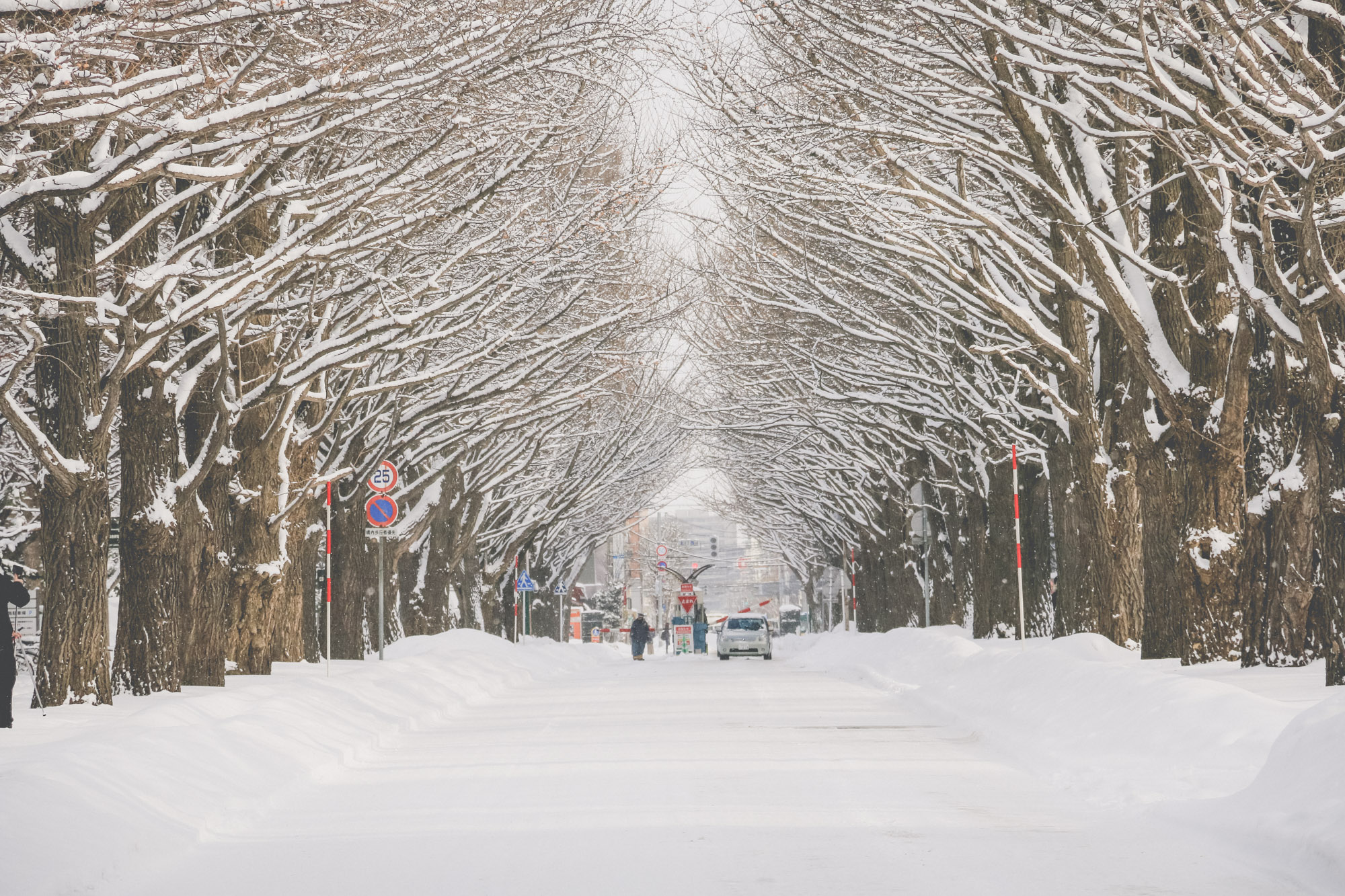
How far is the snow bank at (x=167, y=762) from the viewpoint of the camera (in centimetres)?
720

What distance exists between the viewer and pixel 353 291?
1969 centimetres

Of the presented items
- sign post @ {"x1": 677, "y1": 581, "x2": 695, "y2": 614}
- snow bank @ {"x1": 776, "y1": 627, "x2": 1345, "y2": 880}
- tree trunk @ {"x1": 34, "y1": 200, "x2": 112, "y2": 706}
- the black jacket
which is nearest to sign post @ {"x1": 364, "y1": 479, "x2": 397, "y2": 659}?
snow bank @ {"x1": 776, "y1": 627, "x2": 1345, "y2": 880}

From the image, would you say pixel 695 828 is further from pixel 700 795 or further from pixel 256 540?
pixel 256 540

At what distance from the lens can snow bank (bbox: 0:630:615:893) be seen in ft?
23.6

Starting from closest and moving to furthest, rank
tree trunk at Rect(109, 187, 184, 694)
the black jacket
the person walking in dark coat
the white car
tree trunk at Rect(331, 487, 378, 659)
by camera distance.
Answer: the person walking in dark coat
the black jacket
tree trunk at Rect(109, 187, 184, 694)
tree trunk at Rect(331, 487, 378, 659)
the white car

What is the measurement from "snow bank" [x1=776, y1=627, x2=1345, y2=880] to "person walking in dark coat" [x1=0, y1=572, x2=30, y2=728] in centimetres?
778

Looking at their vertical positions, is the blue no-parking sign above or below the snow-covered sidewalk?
above

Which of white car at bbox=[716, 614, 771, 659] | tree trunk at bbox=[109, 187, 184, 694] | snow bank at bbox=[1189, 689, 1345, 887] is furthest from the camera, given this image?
white car at bbox=[716, 614, 771, 659]

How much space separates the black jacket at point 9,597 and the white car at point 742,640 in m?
36.2

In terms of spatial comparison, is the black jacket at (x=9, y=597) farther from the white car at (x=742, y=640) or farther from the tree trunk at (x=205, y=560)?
the white car at (x=742, y=640)

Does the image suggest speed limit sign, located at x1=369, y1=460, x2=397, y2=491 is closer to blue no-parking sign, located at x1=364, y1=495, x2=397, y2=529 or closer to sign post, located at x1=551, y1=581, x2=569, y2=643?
blue no-parking sign, located at x1=364, y1=495, x2=397, y2=529

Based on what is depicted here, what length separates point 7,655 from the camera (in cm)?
1222

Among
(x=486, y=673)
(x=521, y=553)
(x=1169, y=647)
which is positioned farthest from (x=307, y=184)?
(x=521, y=553)

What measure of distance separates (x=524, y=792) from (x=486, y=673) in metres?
17.2
